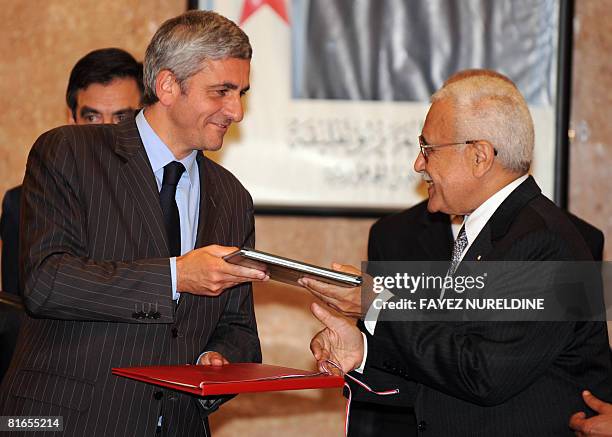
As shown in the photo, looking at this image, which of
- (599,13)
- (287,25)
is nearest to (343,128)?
(287,25)

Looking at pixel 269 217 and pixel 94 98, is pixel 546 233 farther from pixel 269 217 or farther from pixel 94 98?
pixel 269 217

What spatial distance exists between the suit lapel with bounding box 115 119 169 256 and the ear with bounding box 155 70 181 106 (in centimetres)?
15

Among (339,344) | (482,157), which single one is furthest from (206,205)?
(482,157)

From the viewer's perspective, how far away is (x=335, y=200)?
461cm

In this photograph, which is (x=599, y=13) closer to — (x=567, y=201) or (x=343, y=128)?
(x=567, y=201)

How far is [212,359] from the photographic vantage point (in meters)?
2.74

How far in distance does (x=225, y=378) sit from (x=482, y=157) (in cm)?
105

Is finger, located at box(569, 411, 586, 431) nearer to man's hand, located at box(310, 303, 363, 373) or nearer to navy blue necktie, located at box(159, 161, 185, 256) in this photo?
man's hand, located at box(310, 303, 363, 373)

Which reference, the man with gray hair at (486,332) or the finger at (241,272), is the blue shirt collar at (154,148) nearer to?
the finger at (241,272)

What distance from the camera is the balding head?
279 centimetres

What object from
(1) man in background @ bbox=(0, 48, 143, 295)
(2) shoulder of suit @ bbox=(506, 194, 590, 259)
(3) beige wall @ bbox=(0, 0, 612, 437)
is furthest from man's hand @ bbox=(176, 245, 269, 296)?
(3) beige wall @ bbox=(0, 0, 612, 437)

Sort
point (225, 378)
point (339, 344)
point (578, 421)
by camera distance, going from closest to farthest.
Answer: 1. point (225, 378)
2. point (578, 421)
3. point (339, 344)

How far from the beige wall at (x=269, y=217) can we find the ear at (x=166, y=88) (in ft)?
5.86

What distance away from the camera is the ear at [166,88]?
287cm
